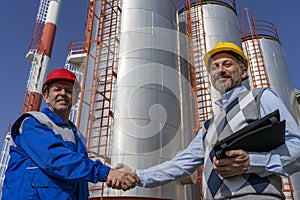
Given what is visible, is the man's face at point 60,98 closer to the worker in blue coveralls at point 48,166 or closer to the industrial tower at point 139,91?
the worker in blue coveralls at point 48,166

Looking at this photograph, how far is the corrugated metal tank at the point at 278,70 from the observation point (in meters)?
12.3

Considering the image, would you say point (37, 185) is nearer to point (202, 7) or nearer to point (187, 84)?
point (187, 84)

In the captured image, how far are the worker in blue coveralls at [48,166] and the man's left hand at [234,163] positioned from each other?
97 cm

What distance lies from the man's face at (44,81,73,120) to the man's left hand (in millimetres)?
1631

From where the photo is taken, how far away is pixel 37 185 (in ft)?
6.83

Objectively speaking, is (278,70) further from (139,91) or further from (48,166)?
(48,166)

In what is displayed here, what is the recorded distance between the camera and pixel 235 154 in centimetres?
162

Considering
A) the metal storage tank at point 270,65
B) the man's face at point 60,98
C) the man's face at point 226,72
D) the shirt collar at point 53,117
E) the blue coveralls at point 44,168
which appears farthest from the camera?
the metal storage tank at point 270,65

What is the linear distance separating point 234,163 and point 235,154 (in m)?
0.06

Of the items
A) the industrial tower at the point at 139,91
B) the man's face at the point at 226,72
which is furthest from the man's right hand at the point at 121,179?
the industrial tower at the point at 139,91

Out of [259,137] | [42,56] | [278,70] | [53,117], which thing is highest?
[42,56]

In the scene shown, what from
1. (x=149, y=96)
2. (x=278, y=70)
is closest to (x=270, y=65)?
(x=278, y=70)

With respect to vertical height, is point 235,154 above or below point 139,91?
below

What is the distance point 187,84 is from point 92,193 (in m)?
4.74
